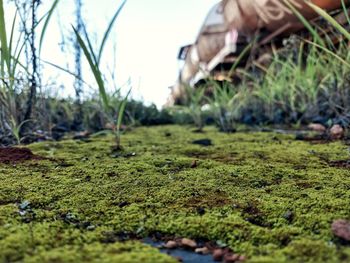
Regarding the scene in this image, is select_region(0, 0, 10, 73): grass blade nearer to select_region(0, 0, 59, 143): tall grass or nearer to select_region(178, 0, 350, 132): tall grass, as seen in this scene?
select_region(0, 0, 59, 143): tall grass

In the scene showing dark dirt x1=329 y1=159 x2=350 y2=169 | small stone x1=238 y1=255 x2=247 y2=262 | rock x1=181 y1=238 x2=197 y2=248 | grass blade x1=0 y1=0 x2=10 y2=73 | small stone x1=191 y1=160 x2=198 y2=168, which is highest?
grass blade x1=0 y1=0 x2=10 y2=73

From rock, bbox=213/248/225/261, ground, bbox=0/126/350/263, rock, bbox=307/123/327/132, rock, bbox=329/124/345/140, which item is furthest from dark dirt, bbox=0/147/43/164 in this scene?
rock, bbox=307/123/327/132

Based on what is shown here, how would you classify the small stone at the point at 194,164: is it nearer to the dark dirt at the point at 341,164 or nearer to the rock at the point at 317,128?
the dark dirt at the point at 341,164

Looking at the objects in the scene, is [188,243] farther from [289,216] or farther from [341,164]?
[341,164]

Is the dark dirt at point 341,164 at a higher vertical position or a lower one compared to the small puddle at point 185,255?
higher

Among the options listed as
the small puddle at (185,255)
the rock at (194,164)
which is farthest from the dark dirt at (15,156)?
the small puddle at (185,255)

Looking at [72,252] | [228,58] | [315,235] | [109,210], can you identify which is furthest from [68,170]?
[228,58]
